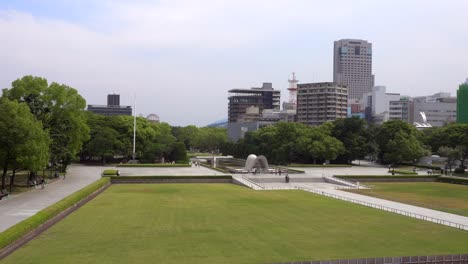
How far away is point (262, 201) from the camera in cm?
3450

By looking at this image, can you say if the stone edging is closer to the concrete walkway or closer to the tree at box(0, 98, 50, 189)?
the tree at box(0, 98, 50, 189)

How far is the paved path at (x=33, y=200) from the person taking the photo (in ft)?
81.1

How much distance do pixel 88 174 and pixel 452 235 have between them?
4025 centimetres

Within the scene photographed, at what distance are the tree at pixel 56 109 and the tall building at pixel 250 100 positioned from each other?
13159 cm

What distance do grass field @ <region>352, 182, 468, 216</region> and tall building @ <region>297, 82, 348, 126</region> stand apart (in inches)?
3741

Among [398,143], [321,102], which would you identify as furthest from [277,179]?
[321,102]

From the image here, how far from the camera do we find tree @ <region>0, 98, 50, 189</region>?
1261 inches

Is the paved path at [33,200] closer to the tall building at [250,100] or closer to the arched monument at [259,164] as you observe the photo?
the arched monument at [259,164]

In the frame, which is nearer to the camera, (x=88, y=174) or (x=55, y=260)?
(x=55, y=260)

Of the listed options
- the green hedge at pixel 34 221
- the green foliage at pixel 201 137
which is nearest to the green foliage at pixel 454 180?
the green hedge at pixel 34 221

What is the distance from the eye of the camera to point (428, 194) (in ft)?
133

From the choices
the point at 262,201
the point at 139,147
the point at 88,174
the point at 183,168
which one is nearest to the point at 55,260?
the point at 262,201

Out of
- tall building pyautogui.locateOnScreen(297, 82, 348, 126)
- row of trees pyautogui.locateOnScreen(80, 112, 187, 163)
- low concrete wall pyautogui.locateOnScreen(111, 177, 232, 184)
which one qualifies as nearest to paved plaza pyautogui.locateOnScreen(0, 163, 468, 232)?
low concrete wall pyautogui.locateOnScreen(111, 177, 232, 184)

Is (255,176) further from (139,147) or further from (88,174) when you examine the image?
(139,147)
